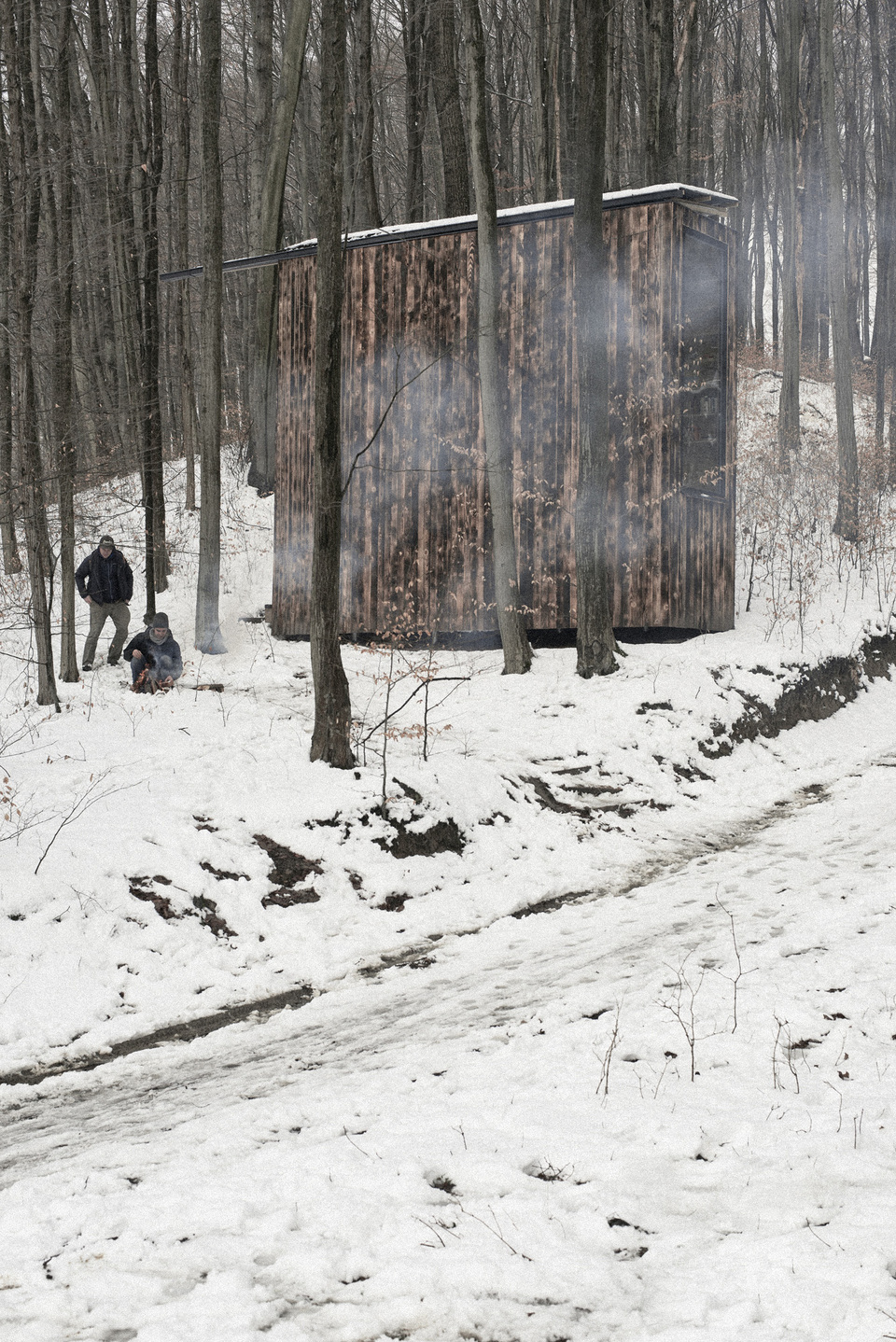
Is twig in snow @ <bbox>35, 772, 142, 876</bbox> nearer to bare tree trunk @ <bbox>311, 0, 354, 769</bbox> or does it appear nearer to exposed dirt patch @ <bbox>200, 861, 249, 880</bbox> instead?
exposed dirt patch @ <bbox>200, 861, 249, 880</bbox>

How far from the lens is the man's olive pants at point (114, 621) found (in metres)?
13.8

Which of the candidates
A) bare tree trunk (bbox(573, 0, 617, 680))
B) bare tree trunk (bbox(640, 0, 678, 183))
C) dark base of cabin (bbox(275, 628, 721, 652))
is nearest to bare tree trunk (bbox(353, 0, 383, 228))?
bare tree trunk (bbox(640, 0, 678, 183))

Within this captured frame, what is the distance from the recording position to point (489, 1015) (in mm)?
4871

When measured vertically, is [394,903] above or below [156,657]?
below

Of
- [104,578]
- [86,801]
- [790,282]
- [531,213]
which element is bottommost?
[86,801]

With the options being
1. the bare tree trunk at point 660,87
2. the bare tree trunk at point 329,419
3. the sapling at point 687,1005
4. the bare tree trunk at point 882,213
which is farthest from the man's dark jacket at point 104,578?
the bare tree trunk at point 882,213

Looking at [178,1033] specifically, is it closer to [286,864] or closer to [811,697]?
[286,864]

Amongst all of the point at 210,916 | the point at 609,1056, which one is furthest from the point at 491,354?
the point at 609,1056

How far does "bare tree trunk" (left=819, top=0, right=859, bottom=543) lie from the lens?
1742 centimetres

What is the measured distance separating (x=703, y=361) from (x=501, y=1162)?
11.7 meters

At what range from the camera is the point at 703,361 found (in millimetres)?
13133

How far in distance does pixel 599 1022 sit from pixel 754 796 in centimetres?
515

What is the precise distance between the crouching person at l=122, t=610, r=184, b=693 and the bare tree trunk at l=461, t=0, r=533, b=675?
415cm

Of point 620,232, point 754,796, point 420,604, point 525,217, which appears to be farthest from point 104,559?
point 754,796
